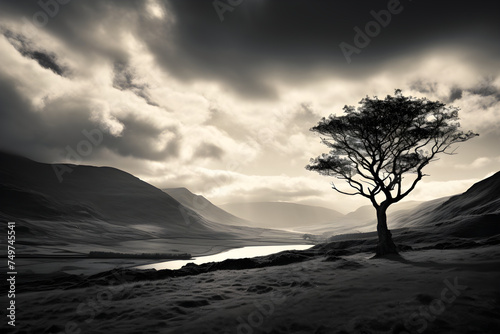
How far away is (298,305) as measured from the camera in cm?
958

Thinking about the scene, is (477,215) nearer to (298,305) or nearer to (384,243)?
(384,243)

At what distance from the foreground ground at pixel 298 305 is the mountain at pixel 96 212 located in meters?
58.7

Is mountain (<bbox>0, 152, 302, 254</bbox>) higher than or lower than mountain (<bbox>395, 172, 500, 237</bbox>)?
higher

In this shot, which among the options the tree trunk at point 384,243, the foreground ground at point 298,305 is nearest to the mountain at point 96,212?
the tree trunk at point 384,243

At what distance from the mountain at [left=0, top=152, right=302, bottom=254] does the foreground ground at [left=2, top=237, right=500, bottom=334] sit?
58.7 meters

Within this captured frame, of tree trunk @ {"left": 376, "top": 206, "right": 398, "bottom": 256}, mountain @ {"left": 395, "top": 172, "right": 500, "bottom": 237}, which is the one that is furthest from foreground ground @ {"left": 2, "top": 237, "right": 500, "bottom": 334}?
mountain @ {"left": 395, "top": 172, "right": 500, "bottom": 237}

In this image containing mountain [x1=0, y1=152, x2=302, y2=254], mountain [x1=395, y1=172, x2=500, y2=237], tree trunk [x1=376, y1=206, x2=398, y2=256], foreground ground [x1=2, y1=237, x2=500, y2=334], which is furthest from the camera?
mountain [x1=0, y1=152, x2=302, y2=254]

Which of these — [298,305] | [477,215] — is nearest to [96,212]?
[298,305]

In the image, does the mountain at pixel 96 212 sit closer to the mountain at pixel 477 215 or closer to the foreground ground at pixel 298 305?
the mountain at pixel 477 215

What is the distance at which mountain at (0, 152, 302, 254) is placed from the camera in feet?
259

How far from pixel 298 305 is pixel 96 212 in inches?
5418

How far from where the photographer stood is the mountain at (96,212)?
7906 cm

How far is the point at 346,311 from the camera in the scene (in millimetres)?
8531

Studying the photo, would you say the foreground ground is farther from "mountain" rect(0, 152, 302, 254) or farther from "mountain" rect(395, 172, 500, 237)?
"mountain" rect(0, 152, 302, 254)
